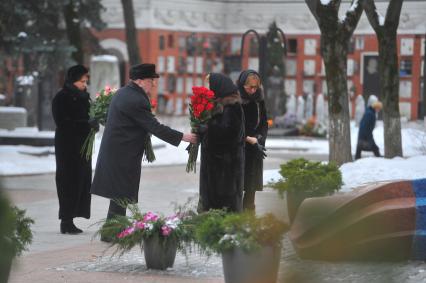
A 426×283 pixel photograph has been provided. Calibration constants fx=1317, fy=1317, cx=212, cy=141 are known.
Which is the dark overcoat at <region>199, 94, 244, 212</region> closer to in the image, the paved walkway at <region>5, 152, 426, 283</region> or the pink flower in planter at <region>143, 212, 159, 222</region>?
the paved walkway at <region>5, 152, 426, 283</region>

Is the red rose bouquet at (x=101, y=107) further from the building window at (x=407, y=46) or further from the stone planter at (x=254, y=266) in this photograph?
the building window at (x=407, y=46)

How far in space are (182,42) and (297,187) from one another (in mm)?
36736

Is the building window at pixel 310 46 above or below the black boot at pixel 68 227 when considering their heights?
above

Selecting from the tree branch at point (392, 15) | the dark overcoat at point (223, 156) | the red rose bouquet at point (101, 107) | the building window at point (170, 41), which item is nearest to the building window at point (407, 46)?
the building window at point (170, 41)

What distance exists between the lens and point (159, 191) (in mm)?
20500

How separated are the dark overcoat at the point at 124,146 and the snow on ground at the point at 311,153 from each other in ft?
18.5

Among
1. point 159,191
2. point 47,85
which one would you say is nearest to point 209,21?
point 47,85

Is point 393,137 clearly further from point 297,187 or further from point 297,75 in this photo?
point 297,75

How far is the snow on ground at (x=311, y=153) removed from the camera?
19047 millimetres

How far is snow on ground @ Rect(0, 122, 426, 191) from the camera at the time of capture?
62.5ft

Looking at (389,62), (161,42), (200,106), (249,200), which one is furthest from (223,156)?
(161,42)

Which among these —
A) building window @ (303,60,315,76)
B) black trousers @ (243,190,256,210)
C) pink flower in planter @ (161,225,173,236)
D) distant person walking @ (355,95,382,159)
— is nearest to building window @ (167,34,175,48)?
building window @ (303,60,315,76)

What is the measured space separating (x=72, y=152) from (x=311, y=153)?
19.1 m

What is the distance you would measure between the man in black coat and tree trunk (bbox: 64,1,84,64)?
2356 cm
